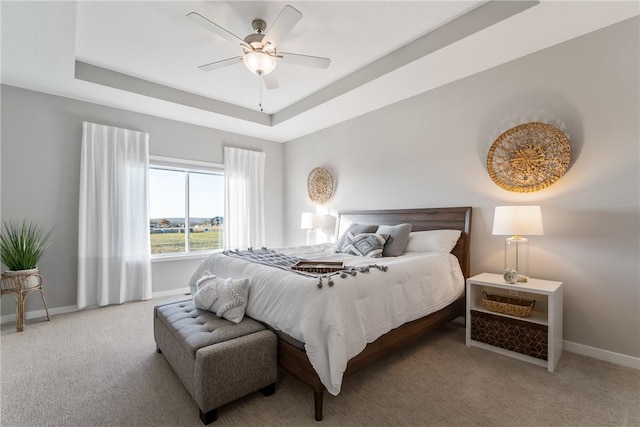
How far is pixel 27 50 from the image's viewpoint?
2639mm

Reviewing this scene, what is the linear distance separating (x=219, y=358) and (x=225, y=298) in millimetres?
557

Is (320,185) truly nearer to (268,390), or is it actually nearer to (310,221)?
(310,221)

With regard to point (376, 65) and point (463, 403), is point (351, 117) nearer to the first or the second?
point (376, 65)

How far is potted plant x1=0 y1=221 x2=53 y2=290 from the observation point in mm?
3092

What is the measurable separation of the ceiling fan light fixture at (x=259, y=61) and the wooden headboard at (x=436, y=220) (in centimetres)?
229

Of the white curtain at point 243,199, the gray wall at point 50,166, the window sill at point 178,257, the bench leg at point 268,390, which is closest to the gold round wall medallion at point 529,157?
the bench leg at point 268,390

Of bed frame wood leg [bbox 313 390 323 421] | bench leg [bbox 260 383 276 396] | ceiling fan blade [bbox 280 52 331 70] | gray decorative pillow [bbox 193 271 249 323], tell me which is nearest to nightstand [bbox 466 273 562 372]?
bed frame wood leg [bbox 313 390 323 421]

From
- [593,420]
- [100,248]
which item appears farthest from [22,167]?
[593,420]

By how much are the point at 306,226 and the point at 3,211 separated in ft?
12.0

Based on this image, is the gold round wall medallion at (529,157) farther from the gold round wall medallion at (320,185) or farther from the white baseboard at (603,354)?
the gold round wall medallion at (320,185)

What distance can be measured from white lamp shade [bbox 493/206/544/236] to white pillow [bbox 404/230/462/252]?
61cm

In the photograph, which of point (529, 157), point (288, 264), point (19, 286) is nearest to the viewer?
point (288, 264)

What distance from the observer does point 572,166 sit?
2.57 m

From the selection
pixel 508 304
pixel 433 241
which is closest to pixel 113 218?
pixel 433 241
